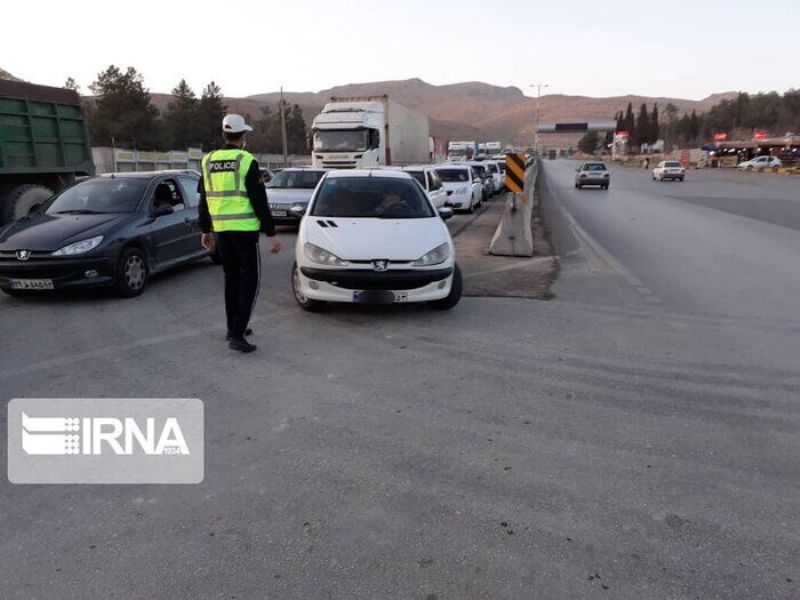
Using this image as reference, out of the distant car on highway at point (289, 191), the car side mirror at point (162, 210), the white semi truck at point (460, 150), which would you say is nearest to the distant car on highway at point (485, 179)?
the distant car on highway at point (289, 191)

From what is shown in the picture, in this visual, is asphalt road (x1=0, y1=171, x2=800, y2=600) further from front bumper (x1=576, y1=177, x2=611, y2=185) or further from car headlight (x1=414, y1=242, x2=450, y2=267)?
front bumper (x1=576, y1=177, x2=611, y2=185)

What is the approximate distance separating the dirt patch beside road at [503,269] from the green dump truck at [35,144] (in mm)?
7719

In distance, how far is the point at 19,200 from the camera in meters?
10.7

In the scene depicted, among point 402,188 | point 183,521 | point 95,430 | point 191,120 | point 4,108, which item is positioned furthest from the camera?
point 191,120

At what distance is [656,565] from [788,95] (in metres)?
152

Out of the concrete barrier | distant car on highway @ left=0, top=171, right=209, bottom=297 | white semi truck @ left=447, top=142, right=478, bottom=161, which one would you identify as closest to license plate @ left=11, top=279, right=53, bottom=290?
distant car on highway @ left=0, top=171, right=209, bottom=297

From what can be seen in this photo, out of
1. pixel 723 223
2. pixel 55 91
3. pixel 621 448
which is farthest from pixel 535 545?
pixel 723 223

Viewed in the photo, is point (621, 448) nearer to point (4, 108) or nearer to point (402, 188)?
point (402, 188)

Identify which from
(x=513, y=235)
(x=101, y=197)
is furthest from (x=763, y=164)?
(x=101, y=197)

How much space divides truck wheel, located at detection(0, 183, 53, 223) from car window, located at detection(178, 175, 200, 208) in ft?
11.3

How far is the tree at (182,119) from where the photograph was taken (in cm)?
6756

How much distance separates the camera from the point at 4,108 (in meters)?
10.4

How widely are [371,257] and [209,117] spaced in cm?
7096

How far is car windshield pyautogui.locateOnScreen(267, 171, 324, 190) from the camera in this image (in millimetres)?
15109
